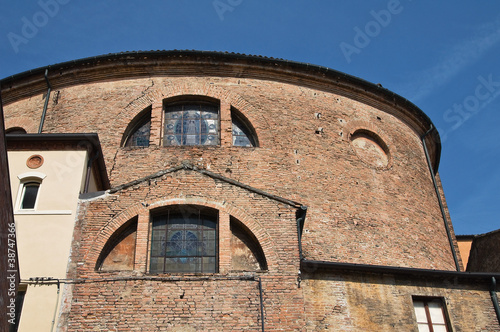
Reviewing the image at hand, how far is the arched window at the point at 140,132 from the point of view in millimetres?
14351

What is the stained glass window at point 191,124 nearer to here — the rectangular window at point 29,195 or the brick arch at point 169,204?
the brick arch at point 169,204

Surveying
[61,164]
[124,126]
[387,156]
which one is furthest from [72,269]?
[387,156]

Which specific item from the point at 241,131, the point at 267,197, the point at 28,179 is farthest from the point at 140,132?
the point at 267,197

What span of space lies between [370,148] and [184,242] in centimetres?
696

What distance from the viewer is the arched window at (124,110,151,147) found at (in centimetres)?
1435

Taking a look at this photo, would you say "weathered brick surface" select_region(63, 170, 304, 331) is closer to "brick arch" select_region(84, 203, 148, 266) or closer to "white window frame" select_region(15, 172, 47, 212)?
"brick arch" select_region(84, 203, 148, 266)

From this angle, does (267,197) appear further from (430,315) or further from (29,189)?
(29,189)

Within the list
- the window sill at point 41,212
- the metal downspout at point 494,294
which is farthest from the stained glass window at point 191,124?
the metal downspout at point 494,294

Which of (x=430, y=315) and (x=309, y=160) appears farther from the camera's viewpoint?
(x=309, y=160)

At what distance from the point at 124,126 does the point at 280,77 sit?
463cm

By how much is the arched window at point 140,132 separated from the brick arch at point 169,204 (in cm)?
384

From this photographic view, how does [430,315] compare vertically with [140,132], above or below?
below

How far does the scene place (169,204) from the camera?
1074 centimetres

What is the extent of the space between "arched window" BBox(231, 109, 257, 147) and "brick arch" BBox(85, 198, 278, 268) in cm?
386
